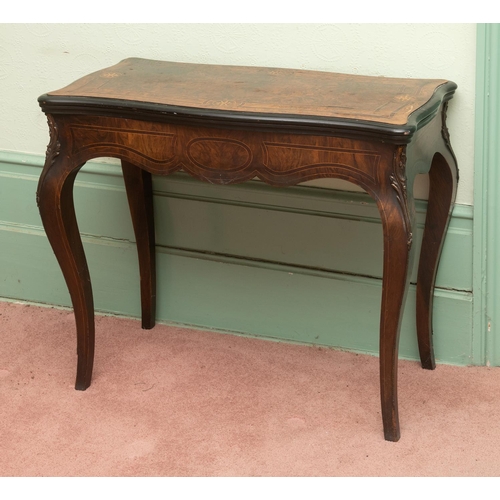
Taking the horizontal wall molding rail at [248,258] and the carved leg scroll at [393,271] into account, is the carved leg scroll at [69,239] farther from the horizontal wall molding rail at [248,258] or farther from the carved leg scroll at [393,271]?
the carved leg scroll at [393,271]

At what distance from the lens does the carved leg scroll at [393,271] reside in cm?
167

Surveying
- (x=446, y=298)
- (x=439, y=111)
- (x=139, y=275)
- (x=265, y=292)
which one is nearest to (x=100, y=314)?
(x=139, y=275)

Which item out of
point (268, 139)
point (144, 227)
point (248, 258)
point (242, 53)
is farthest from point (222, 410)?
point (242, 53)

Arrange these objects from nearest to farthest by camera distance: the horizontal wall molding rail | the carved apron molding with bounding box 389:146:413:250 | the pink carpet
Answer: the carved apron molding with bounding box 389:146:413:250 < the pink carpet < the horizontal wall molding rail

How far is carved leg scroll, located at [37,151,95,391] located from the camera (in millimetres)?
1915

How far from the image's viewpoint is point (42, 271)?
260 cm

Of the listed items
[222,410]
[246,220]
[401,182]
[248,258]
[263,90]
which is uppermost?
[263,90]

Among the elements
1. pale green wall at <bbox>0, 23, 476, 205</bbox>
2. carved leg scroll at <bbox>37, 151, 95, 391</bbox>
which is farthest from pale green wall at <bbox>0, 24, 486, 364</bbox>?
carved leg scroll at <bbox>37, 151, 95, 391</bbox>

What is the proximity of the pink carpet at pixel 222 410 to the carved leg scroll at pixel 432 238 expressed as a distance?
9 centimetres

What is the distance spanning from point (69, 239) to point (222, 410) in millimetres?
558

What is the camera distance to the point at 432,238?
2.12 meters

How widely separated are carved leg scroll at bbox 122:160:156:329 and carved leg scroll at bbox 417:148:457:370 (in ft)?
2.51

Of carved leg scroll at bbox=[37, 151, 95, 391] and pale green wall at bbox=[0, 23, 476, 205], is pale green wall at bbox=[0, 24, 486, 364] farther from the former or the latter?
carved leg scroll at bbox=[37, 151, 95, 391]

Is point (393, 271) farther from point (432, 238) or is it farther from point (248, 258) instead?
point (248, 258)
